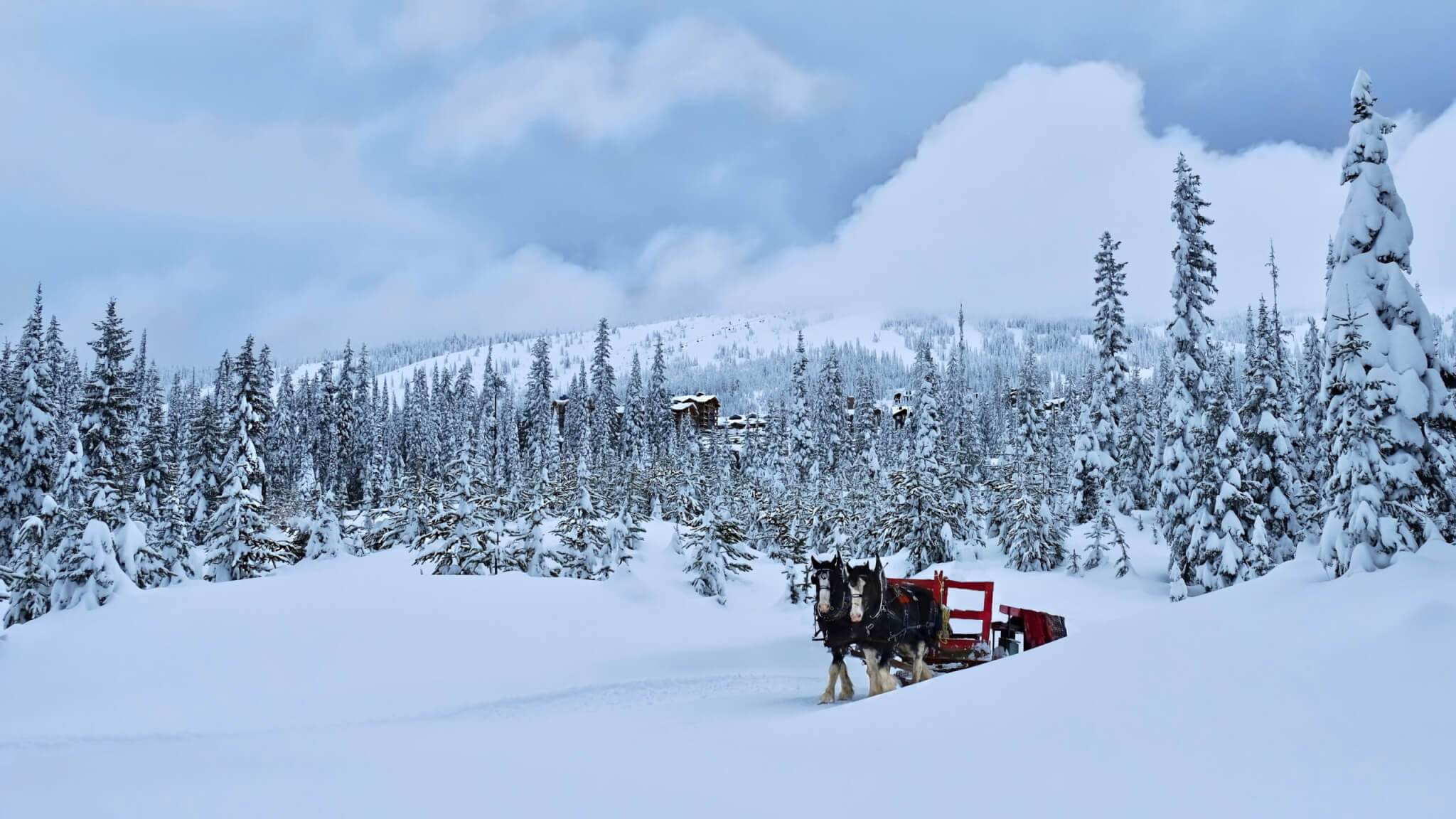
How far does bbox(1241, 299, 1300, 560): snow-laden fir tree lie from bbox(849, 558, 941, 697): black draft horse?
19.7 meters

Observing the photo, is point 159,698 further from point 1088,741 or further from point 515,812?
point 1088,741

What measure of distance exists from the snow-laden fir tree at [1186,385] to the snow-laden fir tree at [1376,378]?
54.1 feet

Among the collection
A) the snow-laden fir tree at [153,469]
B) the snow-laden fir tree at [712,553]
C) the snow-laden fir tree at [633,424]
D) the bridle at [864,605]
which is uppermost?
the snow-laden fir tree at [633,424]

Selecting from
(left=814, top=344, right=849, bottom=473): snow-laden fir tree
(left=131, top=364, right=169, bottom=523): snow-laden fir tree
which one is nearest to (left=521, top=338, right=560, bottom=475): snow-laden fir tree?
A: (left=814, top=344, right=849, bottom=473): snow-laden fir tree

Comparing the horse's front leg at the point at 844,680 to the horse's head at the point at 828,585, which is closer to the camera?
the horse's head at the point at 828,585

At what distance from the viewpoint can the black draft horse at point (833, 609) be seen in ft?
36.7

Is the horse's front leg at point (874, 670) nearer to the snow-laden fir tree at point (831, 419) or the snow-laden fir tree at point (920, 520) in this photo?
the snow-laden fir tree at point (920, 520)

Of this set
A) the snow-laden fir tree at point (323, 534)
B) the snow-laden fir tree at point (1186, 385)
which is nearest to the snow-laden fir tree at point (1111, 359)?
the snow-laden fir tree at point (1186, 385)

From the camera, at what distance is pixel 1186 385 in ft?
92.9

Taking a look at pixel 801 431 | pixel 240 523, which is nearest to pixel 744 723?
pixel 240 523

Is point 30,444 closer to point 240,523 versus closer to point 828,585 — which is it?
point 240,523

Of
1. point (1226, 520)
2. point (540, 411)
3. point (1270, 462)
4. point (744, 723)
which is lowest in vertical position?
point (744, 723)

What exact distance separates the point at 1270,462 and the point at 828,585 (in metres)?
23.0

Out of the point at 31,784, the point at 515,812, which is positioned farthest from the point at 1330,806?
the point at 31,784
